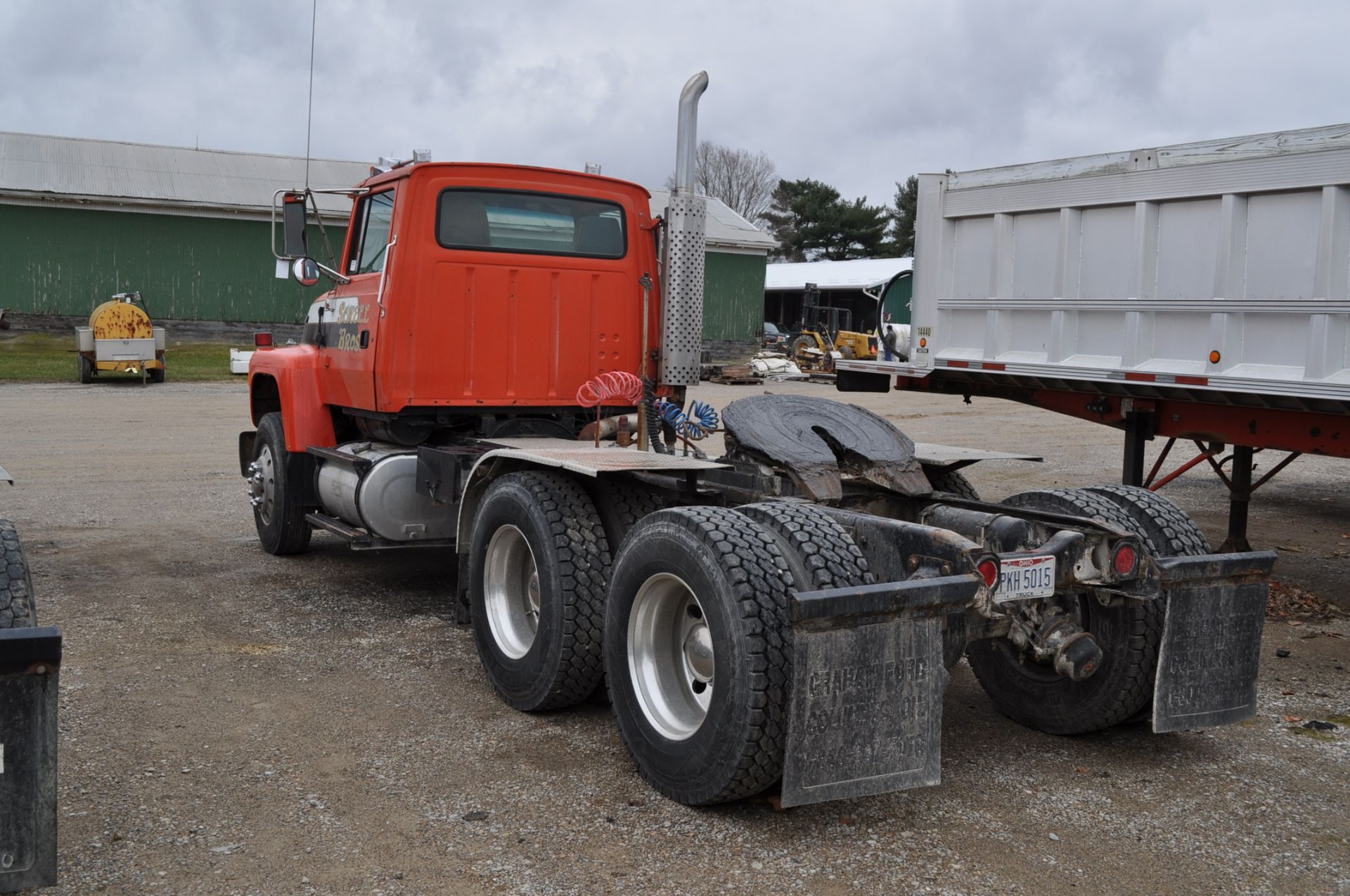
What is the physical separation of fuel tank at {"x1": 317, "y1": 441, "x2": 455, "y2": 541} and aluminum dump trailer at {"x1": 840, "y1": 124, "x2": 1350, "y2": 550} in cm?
406

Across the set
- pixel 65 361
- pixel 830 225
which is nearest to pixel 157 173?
pixel 65 361

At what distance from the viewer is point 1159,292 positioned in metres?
7.34

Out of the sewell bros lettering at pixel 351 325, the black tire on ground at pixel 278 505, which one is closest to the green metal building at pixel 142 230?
the black tire on ground at pixel 278 505

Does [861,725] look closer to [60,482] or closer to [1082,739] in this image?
[1082,739]

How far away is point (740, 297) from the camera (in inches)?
1346

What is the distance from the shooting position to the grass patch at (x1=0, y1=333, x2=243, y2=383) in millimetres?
22969

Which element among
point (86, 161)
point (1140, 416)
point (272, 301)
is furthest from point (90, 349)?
point (1140, 416)

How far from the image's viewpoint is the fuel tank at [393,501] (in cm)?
654

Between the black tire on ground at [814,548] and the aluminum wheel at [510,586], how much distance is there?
60.0 inches

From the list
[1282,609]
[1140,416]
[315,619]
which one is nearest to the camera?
[315,619]

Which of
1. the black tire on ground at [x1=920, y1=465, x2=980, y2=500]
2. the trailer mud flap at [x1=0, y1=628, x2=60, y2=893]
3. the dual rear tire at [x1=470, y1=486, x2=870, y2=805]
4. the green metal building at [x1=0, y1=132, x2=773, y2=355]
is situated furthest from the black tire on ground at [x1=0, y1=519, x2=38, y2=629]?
the green metal building at [x1=0, y1=132, x2=773, y2=355]

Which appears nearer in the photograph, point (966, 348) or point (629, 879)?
point (629, 879)

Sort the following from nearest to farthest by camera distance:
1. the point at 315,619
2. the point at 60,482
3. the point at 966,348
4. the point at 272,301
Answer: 1. the point at 315,619
2. the point at 966,348
3. the point at 60,482
4. the point at 272,301

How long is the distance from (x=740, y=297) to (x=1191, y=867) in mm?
31008
